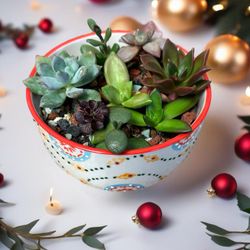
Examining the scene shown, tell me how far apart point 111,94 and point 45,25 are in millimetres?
325

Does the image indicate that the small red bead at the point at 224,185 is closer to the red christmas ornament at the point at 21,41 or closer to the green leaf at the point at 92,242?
the green leaf at the point at 92,242

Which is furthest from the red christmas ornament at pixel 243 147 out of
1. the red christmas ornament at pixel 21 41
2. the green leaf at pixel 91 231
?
the red christmas ornament at pixel 21 41

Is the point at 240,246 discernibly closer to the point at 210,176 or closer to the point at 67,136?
the point at 210,176

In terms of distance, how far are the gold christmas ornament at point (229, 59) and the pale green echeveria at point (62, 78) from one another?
24 cm

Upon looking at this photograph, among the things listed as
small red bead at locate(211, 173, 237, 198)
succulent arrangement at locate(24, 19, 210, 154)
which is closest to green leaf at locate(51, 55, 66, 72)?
succulent arrangement at locate(24, 19, 210, 154)

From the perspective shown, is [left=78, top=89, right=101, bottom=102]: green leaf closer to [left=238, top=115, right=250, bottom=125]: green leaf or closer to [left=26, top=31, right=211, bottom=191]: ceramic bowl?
[left=26, top=31, right=211, bottom=191]: ceramic bowl

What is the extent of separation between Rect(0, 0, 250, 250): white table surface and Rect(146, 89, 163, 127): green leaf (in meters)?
0.12

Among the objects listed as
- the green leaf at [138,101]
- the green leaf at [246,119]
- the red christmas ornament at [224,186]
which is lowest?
the red christmas ornament at [224,186]

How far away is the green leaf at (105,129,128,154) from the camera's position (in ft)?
1.90

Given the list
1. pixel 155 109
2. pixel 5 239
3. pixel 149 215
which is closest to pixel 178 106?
pixel 155 109

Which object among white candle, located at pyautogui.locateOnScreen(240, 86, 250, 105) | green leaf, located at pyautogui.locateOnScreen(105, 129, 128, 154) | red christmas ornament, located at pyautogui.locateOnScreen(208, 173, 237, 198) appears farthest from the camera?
white candle, located at pyautogui.locateOnScreen(240, 86, 250, 105)

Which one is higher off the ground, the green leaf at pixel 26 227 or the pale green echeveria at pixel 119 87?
the pale green echeveria at pixel 119 87

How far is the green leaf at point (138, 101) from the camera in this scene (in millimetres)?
619

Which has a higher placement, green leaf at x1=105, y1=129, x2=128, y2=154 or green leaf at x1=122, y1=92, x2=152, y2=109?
green leaf at x1=122, y1=92, x2=152, y2=109
